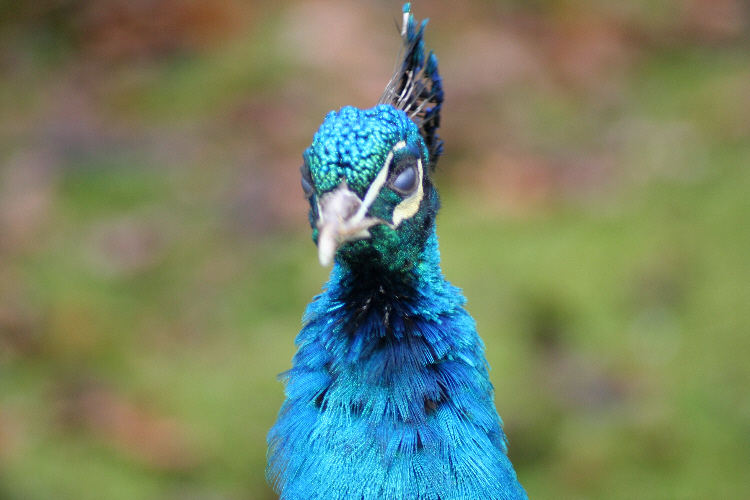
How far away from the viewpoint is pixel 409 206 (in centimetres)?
205

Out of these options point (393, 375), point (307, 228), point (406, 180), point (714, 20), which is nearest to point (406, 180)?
point (406, 180)

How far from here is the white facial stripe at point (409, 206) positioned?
2010 millimetres

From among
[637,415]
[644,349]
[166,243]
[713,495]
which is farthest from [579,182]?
[166,243]

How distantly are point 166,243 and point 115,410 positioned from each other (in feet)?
4.62

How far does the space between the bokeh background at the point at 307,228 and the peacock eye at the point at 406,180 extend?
3.62 ft

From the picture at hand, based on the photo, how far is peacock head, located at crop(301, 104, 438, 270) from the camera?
1.88m

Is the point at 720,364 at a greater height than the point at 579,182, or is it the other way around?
the point at 579,182

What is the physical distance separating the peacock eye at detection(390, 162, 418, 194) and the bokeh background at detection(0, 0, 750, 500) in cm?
110

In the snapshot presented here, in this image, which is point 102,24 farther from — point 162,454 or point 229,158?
point 162,454

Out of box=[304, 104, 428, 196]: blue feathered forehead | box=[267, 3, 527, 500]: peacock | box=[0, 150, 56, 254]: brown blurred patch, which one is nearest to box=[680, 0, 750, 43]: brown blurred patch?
box=[0, 150, 56, 254]: brown blurred patch

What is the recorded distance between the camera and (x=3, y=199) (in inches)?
221

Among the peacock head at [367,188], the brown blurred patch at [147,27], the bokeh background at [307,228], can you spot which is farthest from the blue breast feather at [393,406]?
the brown blurred patch at [147,27]

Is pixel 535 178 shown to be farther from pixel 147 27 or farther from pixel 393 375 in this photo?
pixel 393 375

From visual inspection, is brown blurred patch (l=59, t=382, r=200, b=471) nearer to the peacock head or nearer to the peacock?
the peacock
